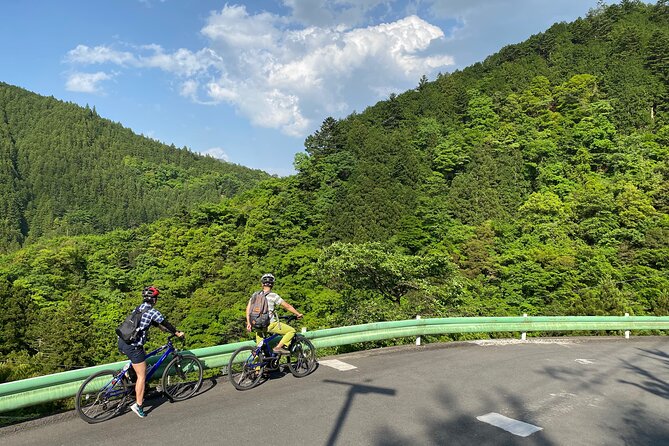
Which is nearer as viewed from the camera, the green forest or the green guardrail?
the green guardrail

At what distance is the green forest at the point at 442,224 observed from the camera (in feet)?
110

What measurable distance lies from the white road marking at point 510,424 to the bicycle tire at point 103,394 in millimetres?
4619

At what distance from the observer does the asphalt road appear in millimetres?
4898

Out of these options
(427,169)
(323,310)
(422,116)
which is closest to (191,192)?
(422,116)

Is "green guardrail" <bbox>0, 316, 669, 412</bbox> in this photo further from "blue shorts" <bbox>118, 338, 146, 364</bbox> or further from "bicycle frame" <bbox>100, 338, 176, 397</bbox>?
"blue shorts" <bbox>118, 338, 146, 364</bbox>

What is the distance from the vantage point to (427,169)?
238 ft

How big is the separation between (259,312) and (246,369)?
0.89 m

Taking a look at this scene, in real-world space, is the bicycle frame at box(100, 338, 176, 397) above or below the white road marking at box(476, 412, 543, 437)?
above

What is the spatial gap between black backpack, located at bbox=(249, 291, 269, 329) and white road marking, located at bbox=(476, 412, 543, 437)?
11.2 feet

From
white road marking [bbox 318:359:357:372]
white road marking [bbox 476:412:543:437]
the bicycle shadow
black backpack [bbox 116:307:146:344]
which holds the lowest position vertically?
Result: white road marking [bbox 318:359:357:372]

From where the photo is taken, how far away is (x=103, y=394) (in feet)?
17.7

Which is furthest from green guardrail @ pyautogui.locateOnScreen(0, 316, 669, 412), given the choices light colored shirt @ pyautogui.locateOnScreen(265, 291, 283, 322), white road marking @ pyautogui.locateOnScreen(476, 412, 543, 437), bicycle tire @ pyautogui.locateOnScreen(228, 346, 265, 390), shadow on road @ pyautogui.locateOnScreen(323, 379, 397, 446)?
white road marking @ pyautogui.locateOnScreen(476, 412, 543, 437)

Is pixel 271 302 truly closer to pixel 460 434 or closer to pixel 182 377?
pixel 182 377

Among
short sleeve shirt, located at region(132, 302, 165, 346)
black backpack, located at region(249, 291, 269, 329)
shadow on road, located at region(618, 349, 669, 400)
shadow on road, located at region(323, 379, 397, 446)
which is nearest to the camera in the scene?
shadow on road, located at region(323, 379, 397, 446)
